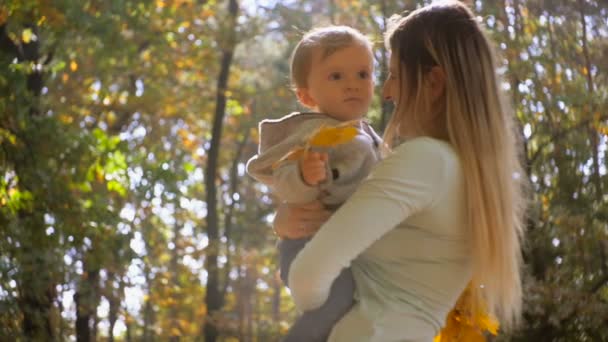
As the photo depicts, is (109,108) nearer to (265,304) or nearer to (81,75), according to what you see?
(81,75)

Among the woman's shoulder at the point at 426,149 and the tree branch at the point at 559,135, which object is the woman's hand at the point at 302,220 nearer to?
the woman's shoulder at the point at 426,149

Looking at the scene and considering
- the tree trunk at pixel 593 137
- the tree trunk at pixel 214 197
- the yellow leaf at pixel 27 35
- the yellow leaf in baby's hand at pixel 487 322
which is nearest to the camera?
the yellow leaf in baby's hand at pixel 487 322

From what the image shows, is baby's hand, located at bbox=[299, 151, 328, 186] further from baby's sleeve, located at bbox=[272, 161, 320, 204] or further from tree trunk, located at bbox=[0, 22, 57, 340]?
tree trunk, located at bbox=[0, 22, 57, 340]

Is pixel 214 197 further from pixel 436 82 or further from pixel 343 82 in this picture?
pixel 436 82

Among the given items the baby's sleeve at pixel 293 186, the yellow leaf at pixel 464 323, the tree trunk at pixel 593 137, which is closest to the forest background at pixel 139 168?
the tree trunk at pixel 593 137

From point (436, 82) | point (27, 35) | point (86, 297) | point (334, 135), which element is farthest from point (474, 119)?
point (86, 297)

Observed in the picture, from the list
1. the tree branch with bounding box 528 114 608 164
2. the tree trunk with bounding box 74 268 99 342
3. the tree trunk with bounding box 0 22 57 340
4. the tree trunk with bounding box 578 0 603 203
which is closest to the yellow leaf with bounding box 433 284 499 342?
the tree trunk with bounding box 578 0 603 203

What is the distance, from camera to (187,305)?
13.9 m

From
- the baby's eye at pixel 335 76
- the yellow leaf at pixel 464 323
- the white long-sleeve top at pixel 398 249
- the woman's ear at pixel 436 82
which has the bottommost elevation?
the yellow leaf at pixel 464 323

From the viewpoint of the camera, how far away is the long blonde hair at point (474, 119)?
5.04 feet

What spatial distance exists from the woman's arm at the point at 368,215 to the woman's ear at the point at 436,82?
14 centimetres

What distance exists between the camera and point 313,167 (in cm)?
166

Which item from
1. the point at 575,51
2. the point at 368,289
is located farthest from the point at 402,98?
the point at 575,51

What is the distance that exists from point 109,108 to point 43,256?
221 inches
